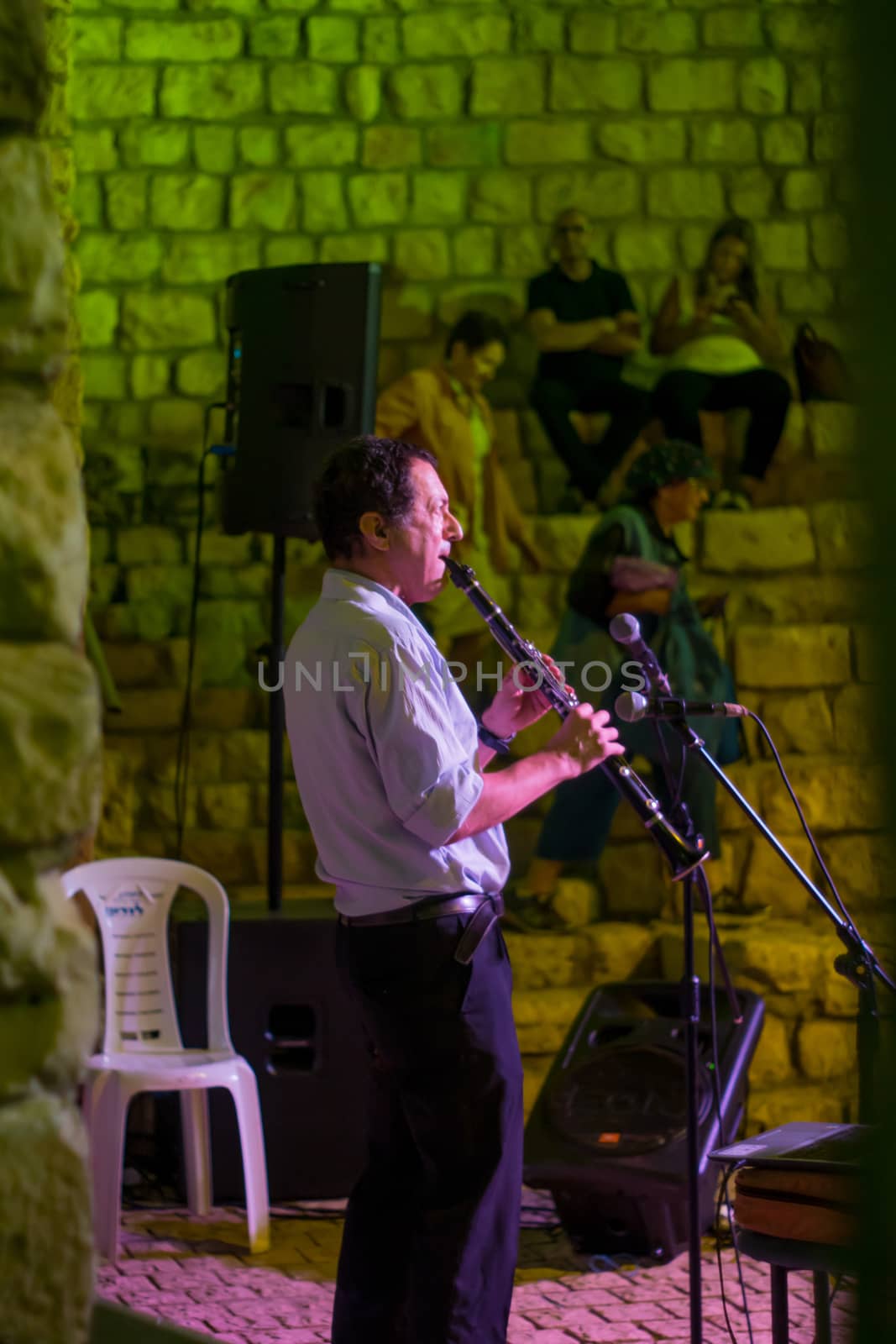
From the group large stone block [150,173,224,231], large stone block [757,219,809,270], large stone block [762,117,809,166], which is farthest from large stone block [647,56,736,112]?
large stone block [150,173,224,231]

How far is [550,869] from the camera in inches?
199

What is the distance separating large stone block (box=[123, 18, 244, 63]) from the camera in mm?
5422

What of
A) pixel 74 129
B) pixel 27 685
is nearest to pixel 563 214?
pixel 74 129

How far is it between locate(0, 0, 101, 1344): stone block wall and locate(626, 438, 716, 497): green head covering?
4.25 meters

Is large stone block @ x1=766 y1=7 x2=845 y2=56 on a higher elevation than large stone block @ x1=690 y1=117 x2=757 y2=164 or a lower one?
higher

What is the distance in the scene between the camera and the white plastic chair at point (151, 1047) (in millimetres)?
3377

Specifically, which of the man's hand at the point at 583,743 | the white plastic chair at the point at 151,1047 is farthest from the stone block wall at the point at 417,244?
the man's hand at the point at 583,743

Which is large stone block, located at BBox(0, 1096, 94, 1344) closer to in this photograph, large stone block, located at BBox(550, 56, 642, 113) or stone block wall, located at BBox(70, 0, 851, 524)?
stone block wall, located at BBox(70, 0, 851, 524)

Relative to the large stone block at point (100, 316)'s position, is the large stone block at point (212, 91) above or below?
above

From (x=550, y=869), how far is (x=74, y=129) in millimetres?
3072

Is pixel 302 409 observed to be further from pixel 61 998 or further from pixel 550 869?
pixel 61 998

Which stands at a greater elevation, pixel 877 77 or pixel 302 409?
pixel 302 409

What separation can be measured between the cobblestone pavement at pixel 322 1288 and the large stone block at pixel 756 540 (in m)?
2.54

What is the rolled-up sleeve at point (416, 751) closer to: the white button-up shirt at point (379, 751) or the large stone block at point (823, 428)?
the white button-up shirt at point (379, 751)
